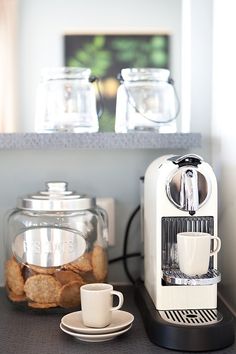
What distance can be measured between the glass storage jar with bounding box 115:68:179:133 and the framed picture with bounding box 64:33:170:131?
0.21 feet

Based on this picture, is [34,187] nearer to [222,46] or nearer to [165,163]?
[165,163]

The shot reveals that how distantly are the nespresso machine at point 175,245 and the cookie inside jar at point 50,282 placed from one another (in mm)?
156

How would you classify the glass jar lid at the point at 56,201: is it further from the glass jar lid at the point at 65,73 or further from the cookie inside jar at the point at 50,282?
the glass jar lid at the point at 65,73

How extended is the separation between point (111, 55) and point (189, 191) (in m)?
0.54

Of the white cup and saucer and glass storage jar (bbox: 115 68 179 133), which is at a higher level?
glass storage jar (bbox: 115 68 179 133)

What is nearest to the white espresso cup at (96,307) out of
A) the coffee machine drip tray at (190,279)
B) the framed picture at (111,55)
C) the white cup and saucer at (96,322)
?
the white cup and saucer at (96,322)

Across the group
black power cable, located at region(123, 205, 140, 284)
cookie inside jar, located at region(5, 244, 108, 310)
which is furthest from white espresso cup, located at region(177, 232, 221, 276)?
black power cable, located at region(123, 205, 140, 284)

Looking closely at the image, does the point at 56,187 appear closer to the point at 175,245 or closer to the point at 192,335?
the point at 175,245

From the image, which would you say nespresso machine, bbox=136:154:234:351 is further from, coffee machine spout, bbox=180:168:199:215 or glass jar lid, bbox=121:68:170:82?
glass jar lid, bbox=121:68:170:82

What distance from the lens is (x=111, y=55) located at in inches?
55.7

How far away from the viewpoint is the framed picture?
1414 millimetres

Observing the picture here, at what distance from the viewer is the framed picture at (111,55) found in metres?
1.41

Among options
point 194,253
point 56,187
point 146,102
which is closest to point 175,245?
point 194,253

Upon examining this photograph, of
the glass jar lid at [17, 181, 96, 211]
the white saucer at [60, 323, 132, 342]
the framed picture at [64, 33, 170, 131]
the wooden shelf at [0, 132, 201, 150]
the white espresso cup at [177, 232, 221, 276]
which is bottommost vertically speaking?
the white saucer at [60, 323, 132, 342]
